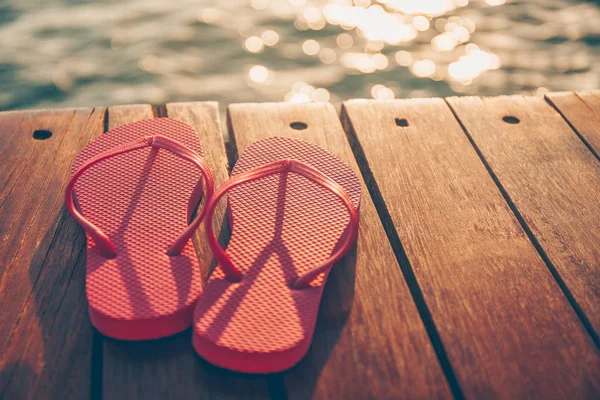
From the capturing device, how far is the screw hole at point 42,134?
1.66m

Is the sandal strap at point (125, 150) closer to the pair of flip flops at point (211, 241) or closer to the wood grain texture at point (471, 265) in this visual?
the pair of flip flops at point (211, 241)

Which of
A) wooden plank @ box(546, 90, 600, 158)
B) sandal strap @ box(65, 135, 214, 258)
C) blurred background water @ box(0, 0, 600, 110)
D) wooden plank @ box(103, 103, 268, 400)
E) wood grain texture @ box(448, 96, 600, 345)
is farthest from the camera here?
blurred background water @ box(0, 0, 600, 110)

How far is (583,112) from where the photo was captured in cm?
188

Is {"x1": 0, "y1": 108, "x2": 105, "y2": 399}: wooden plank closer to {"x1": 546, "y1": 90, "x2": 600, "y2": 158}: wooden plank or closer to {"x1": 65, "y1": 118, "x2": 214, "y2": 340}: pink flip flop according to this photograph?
{"x1": 65, "y1": 118, "x2": 214, "y2": 340}: pink flip flop

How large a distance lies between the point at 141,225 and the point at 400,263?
0.54 meters

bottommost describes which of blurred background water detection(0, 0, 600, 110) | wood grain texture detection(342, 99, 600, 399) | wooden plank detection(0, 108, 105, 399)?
blurred background water detection(0, 0, 600, 110)

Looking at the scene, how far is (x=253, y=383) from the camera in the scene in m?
1.10

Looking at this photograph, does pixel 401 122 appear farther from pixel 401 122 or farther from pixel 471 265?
pixel 471 265

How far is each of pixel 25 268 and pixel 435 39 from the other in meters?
3.17

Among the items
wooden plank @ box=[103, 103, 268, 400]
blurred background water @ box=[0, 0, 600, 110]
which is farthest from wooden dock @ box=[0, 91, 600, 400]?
blurred background water @ box=[0, 0, 600, 110]

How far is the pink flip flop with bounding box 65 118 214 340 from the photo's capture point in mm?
1140

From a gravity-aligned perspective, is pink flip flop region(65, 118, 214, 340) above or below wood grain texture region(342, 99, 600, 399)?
above

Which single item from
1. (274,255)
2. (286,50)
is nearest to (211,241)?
(274,255)

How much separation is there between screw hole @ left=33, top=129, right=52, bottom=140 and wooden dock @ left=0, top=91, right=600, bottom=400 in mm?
15
